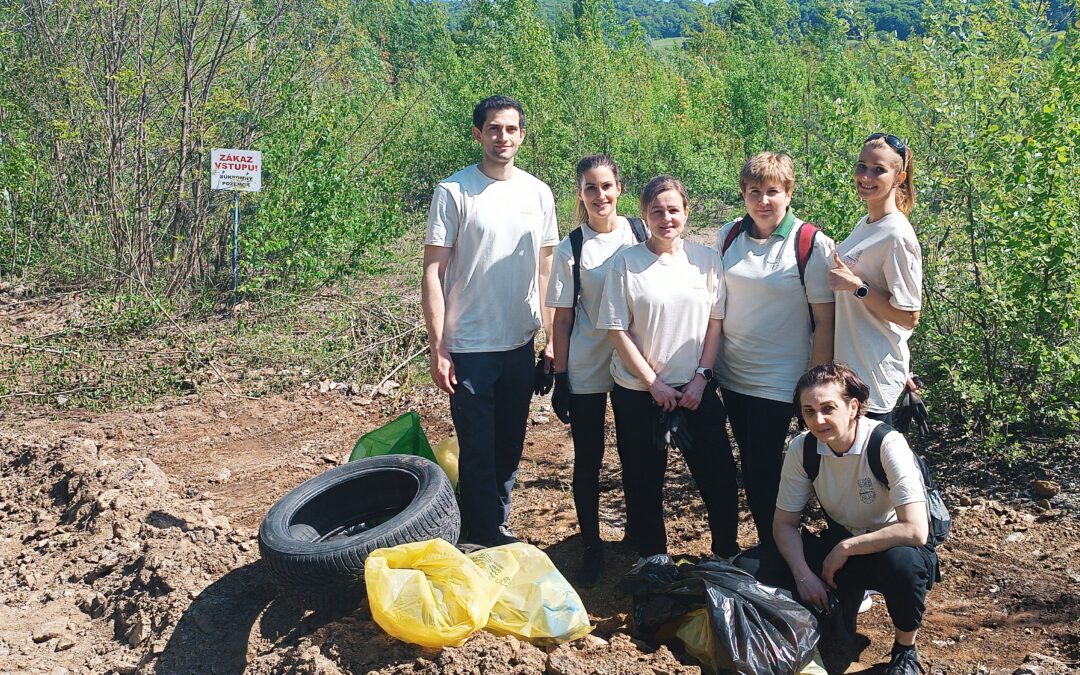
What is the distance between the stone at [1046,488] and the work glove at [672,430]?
215 cm

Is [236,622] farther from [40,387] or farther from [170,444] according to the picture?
[40,387]

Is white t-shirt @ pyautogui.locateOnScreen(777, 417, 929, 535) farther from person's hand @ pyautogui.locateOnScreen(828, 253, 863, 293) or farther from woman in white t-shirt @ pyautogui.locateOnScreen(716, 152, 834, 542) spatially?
person's hand @ pyautogui.locateOnScreen(828, 253, 863, 293)

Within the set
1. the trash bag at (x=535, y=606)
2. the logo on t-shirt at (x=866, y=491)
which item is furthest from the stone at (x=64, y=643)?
the logo on t-shirt at (x=866, y=491)

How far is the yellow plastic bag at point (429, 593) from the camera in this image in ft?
10.2

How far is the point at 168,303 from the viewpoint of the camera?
912 cm

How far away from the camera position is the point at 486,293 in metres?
3.94

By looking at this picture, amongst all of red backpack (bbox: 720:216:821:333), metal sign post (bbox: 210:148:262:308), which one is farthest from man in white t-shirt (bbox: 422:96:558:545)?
metal sign post (bbox: 210:148:262:308)

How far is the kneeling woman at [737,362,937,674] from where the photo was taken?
3.20m

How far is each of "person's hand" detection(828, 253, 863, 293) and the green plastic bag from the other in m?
2.30

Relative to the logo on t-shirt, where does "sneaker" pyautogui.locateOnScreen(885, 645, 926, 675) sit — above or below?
below

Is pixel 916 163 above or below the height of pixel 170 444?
above

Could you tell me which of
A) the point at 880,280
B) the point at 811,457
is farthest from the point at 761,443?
the point at 880,280

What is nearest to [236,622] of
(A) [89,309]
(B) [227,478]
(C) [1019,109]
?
(B) [227,478]

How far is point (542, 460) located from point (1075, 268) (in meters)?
3.20
